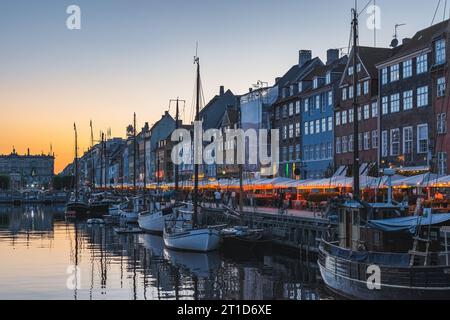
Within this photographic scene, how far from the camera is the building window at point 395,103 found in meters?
64.1

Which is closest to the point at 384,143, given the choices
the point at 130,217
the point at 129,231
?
the point at 129,231

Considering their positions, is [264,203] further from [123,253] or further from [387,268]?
[387,268]

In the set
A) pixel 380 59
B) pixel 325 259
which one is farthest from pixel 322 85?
pixel 325 259

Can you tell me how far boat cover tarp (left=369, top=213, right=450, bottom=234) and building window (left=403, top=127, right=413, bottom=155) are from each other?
105 ft

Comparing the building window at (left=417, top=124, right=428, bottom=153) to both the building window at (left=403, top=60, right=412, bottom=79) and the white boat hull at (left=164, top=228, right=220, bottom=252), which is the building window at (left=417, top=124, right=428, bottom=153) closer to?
the building window at (left=403, top=60, right=412, bottom=79)

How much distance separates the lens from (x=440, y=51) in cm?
5697

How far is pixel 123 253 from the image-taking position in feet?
178

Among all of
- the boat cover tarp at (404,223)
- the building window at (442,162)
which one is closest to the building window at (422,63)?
the building window at (442,162)

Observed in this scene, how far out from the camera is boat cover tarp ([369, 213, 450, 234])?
97.1 feet

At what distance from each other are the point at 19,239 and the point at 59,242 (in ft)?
20.8

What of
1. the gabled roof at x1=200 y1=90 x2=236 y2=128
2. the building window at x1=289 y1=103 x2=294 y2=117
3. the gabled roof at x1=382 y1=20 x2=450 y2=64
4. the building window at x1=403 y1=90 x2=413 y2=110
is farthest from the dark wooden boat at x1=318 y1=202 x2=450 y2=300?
the gabled roof at x1=200 y1=90 x2=236 y2=128

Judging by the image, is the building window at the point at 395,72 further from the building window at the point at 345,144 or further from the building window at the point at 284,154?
the building window at the point at 284,154

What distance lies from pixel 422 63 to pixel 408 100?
3.96m

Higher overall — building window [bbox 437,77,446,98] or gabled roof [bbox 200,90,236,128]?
gabled roof [bbox 200,90,236,128]
